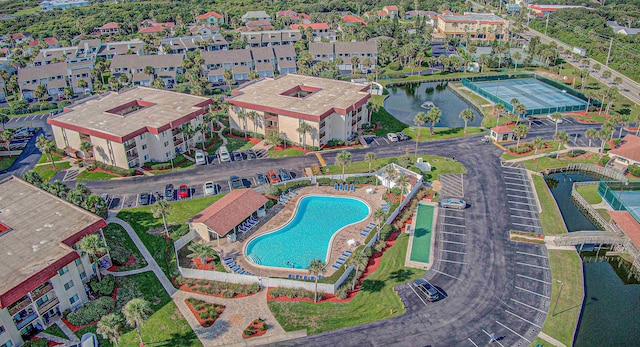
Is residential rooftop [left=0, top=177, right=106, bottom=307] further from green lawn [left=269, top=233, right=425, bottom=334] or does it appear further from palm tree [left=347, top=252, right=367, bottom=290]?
palm tree [left=347, top=252, right=367, bottom=290]

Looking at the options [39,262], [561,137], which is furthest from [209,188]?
[561,137]

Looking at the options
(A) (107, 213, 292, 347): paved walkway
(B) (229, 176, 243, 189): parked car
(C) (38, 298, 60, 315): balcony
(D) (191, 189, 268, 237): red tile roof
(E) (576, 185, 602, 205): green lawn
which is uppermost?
(D) (191, 189, 268, 237): red tile roof

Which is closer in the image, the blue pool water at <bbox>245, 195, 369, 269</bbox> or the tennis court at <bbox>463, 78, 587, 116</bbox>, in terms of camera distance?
the blue pool water at <bbox>245, 195, 369, 269</bbox>

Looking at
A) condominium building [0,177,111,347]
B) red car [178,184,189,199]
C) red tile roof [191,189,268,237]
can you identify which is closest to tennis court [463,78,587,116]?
red tile roof [191,189,268,237]

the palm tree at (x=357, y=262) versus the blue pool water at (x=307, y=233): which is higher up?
the palm tree at (x=357, y=262)

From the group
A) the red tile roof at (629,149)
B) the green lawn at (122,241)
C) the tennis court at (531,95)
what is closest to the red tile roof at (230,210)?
the green lawn at (122,241)

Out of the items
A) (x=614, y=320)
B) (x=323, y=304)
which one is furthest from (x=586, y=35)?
(x=323, y=304)

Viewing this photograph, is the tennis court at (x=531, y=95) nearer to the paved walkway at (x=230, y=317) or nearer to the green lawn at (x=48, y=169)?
the paved walkway at (x=230, y=317)
